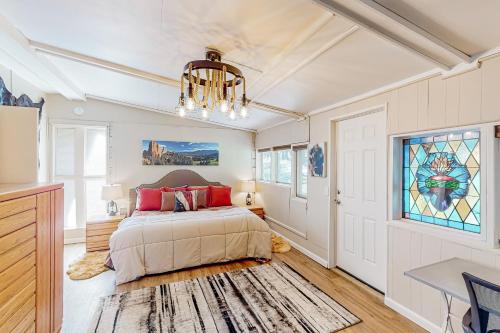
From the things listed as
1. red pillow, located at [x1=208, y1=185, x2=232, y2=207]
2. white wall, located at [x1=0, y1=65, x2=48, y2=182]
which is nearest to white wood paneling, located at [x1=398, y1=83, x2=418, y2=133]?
red pillow, located at [x1=208, y1=185, x2=232, y2=207]

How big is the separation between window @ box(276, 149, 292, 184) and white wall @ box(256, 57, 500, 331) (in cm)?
184

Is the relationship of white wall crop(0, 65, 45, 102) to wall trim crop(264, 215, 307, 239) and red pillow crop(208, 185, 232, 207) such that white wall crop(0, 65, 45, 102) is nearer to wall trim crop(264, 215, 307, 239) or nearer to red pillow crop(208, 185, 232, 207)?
red pillow crop(208, 185, 232, 207)

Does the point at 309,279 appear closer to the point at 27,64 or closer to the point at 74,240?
the point at 74,240

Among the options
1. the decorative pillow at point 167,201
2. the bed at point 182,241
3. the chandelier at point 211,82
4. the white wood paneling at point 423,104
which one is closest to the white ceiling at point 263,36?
the white wood paneling at point 423,104

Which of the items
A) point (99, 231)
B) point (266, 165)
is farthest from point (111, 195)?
point (266, 165)

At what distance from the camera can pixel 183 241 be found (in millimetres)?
3131

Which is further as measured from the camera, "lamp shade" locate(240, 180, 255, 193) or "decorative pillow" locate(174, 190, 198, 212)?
"lamp shade" locate(240, 180, 255, 193)

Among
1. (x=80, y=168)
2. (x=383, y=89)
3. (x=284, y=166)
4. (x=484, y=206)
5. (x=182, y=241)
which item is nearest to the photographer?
(x=484, y=206)

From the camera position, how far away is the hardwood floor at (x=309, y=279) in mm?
2129

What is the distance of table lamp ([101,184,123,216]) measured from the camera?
404 centimetres

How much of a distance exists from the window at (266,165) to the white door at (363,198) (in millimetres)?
2020

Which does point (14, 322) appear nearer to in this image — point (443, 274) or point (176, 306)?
point (176, 306)

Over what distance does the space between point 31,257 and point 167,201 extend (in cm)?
258

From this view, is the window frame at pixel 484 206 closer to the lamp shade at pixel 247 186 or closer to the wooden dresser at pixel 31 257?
the wooden dresser at pixel 31 257
